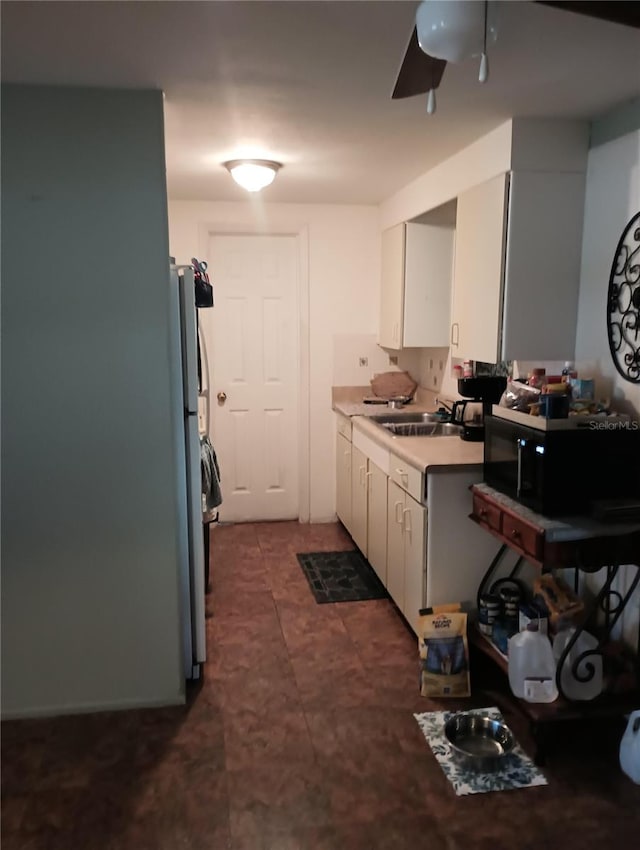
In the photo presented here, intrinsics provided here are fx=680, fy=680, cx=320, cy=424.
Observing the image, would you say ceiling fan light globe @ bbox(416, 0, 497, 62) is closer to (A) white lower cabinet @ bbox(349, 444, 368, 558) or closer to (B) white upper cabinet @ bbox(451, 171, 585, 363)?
(B) white upper cabinet @ bbox(451, 171, 585, 363)

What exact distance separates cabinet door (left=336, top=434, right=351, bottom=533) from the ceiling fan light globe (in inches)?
124

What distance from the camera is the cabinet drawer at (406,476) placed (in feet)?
9.71

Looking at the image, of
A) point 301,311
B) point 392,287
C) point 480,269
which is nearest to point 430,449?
point 480,269

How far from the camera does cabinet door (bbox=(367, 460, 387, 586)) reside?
3.55 metres

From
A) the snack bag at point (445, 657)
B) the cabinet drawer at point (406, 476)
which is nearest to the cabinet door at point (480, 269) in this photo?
the cabinet drawer at point (406, 476)

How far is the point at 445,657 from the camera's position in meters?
2.73

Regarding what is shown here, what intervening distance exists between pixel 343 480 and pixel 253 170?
210 cm

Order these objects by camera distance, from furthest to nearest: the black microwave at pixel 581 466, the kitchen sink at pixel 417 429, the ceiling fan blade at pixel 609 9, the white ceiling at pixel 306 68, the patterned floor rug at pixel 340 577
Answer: the kitchen sink at pixel 417 429, the patterned floor rug at pixel 340 577, the black microwave at pixel 581 466, the white ceiling at pixel 306 68, the ceiling fan blade at pixel 609 9

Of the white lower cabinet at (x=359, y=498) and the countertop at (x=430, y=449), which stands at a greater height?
the countertop at (x=430, y=449)

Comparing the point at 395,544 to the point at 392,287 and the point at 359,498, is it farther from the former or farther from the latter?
the point at 392,287

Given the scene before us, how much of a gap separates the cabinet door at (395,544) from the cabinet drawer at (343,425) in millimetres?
1008

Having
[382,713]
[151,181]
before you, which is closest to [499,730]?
[382,713]

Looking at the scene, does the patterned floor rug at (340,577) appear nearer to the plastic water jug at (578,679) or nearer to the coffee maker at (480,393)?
the coffee maker at (480,393)

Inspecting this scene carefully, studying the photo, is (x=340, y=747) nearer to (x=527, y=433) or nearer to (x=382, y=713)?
(x=382, y=713)
